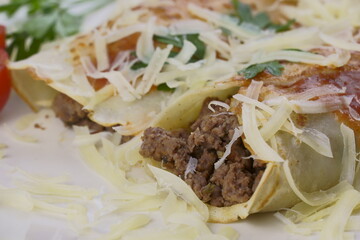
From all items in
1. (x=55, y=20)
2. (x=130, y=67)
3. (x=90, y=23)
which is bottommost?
(x=90, y=23)

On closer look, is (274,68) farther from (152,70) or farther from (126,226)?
(126,226)

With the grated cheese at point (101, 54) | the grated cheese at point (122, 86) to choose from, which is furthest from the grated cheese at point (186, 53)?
the grated cheese at point (101, 54)

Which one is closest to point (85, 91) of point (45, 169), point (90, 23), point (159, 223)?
point (45, 169)

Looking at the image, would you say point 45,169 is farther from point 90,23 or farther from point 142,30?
point 90,23

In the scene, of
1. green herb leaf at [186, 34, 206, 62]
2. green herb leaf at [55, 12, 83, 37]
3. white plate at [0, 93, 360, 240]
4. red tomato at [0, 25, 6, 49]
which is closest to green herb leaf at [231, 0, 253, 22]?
green herb leaf at [186, 34, 206, 62]

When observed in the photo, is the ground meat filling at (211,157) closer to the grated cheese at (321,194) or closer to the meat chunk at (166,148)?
the meat chunk at (166,148)
